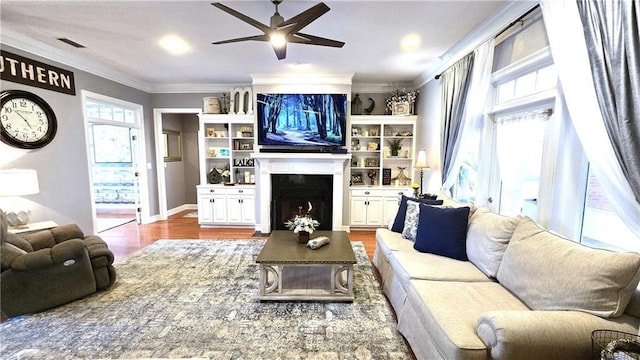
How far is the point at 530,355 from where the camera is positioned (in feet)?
4.36

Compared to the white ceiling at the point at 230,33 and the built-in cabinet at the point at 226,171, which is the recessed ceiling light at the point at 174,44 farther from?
the built-in cabinet at the point at 226,171

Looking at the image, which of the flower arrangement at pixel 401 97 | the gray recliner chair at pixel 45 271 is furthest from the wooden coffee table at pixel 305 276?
the flower arrangement at pixel 401 97

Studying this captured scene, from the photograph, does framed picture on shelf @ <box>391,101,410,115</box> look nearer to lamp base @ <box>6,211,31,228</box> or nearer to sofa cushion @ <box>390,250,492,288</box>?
sofa cushion @ <box>390,250,492,288</box>

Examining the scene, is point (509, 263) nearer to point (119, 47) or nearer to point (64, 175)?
point (119, 47)

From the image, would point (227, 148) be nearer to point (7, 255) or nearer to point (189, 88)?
point (189, 88)

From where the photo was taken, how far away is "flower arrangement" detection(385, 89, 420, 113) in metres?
5.01

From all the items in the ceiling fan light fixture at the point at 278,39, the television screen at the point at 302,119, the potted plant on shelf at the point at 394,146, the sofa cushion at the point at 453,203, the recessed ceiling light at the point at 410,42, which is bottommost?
the sofa cushion at the point at 453,203

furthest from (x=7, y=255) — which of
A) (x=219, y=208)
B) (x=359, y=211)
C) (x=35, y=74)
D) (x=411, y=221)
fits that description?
(x=359, y=211)

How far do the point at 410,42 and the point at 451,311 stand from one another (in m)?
2.90

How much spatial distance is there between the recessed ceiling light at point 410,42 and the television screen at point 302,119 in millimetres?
1487

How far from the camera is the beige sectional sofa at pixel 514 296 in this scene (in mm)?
1351

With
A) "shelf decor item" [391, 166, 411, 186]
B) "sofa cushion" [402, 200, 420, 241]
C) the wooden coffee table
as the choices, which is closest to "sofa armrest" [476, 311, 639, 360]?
the wooden coffee table

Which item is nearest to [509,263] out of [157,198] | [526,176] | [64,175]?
[526,176]

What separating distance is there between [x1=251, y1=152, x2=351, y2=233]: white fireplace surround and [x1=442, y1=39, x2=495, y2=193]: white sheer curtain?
188 cm
